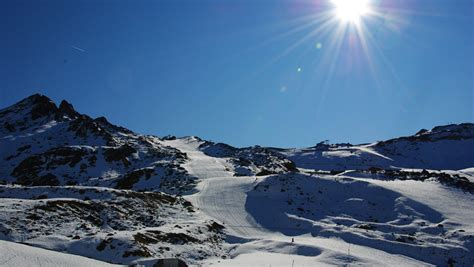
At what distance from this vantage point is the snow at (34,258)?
19473 mm

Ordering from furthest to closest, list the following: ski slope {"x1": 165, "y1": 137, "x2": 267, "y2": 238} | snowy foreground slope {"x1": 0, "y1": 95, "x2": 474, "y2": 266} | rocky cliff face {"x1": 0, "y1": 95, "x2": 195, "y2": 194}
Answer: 1. rocky cliff face {"x1": 0, "y1": 95, "x2": 195, "y2": 194}
2. ski slope {"x1": 165, "y1": 137, "x2": 267, "y2": 238}
3. snowy foreground slope {"x1": 0, "y1": 95, "x2": 474, "y2": 266}

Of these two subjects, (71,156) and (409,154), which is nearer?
(71,156)

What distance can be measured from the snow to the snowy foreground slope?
0.23 feet

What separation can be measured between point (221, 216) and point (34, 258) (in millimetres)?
25205

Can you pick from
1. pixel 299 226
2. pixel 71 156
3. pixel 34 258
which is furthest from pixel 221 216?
pixel 71 156

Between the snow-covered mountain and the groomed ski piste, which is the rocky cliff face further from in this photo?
the snow-covered mountain

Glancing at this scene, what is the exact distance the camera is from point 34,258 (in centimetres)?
2069

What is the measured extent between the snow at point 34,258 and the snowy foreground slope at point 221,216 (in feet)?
0.23

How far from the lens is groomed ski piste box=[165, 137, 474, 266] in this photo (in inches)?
1145

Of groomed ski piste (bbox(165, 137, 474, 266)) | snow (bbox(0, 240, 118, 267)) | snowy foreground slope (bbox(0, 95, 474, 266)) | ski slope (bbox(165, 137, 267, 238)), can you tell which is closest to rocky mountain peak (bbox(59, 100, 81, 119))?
snowy foreground slope (bbox(0, 95, 474, 266))

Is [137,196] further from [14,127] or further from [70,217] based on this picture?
[14,127]

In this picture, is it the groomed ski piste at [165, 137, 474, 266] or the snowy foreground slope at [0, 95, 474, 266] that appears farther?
the groomed ski piste at [165, 137, 474, 266]

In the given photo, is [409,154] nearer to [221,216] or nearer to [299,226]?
[299,226]

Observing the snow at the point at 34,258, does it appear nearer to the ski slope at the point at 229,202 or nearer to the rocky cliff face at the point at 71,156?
the ski slope at the point at 229,202
